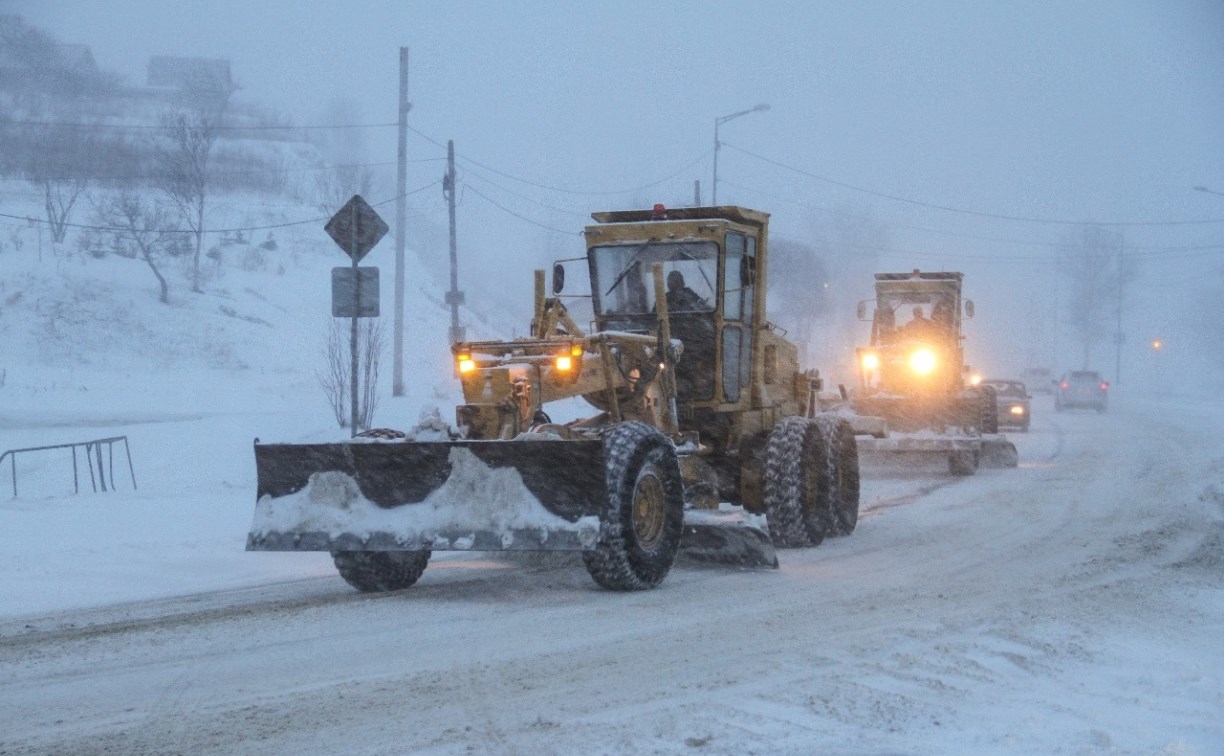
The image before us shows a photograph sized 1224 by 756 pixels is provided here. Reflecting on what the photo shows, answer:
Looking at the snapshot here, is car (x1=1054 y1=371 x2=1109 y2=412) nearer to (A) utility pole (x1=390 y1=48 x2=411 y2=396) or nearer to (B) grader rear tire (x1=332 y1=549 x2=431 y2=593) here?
(A) utility pole (x1=390 y1=48 x2=411 y2=396)

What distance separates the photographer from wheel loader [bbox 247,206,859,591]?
8.53m

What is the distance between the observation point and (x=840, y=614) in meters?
8.23

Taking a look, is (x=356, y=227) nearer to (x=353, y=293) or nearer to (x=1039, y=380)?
(x=353, y=293)

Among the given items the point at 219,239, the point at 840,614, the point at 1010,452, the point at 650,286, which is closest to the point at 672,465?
the point at 840,614

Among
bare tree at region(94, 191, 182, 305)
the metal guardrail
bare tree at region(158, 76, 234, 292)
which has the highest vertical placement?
bare tree at region(158, 76, 234, 292)

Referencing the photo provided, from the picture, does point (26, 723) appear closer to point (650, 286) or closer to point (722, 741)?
point (722, 741)

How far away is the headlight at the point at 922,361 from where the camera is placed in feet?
76.5

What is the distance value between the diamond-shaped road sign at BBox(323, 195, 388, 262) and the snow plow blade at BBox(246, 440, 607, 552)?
13.0 feet

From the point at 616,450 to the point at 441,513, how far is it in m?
1.23

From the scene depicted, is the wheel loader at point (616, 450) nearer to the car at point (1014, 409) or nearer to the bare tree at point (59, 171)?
the car at point (1014, 409)

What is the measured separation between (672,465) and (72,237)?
58058 millimetres

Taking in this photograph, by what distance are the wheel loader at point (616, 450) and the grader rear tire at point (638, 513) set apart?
1 centimetres

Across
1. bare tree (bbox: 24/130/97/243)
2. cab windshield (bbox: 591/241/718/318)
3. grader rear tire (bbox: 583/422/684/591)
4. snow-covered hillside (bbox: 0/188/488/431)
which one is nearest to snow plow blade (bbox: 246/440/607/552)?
grader rear tire (bbox: 583/422/684/591)

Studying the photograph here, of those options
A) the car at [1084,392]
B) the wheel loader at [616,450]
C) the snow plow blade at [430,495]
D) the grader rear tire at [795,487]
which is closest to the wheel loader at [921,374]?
the grader rear tire at [795,487]
